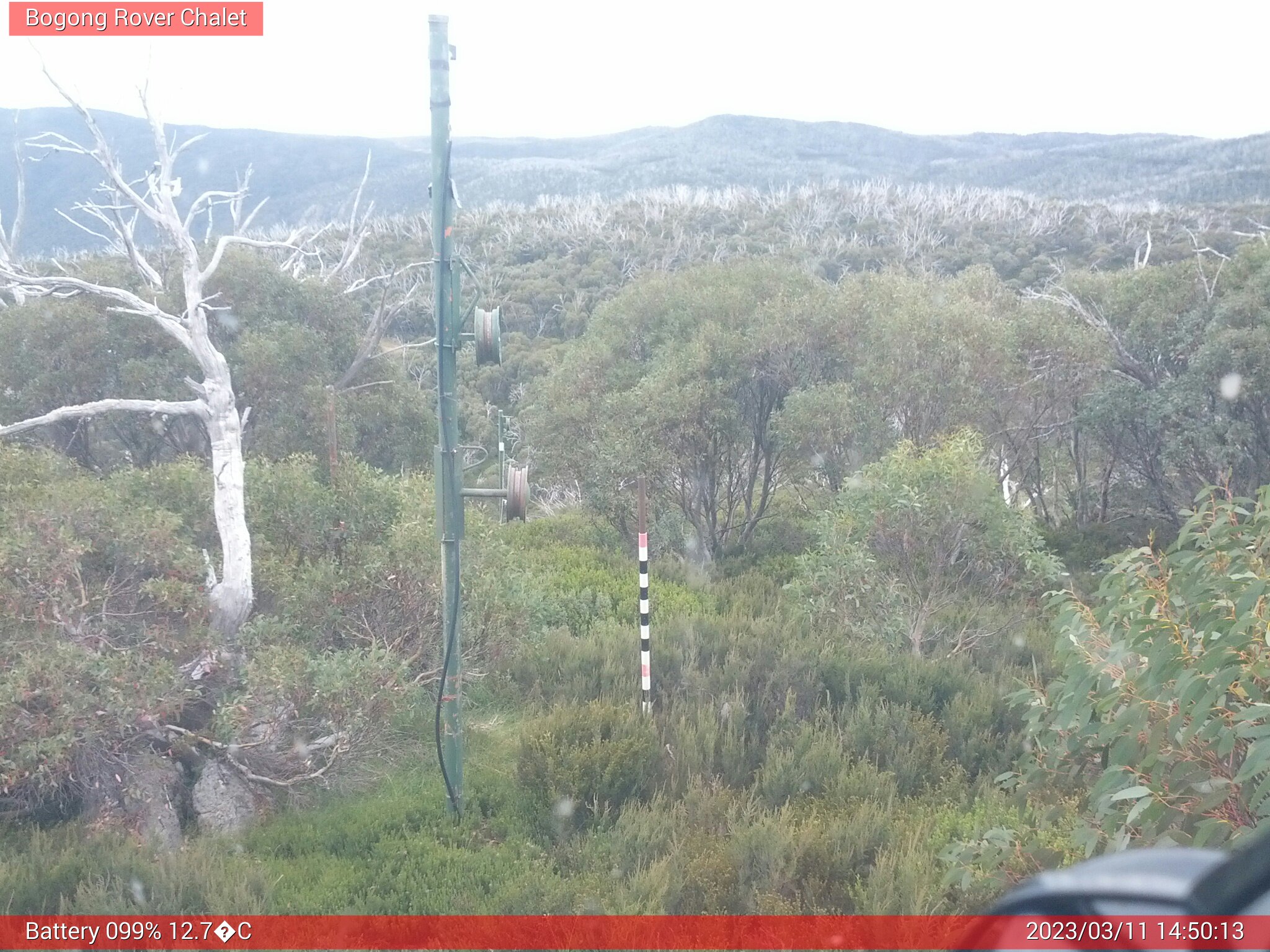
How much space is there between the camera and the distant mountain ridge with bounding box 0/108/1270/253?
62000 mm

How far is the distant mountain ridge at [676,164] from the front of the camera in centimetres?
6200

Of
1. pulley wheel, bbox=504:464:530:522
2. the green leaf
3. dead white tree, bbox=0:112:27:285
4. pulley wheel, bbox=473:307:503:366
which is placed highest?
dead white tree, bbox=0:112:27:285

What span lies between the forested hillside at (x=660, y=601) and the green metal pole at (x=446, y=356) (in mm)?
1219

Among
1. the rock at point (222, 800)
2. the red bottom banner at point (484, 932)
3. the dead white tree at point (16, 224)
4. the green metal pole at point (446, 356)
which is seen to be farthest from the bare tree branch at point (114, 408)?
the dead white tree at point (16, 224)

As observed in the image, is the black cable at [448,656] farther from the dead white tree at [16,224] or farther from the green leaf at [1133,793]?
the dead white tree at [16,224]

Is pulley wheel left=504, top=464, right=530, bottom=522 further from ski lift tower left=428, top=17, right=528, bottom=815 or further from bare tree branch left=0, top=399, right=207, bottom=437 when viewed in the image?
bare tree branch left=0, top=399, right=207, bottom=437

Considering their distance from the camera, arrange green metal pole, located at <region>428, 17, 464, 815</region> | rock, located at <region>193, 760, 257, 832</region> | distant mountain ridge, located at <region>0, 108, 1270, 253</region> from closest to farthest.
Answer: green metal pole, located at <region>428, 17, 464, 815</region>, rock, located at <region>193, 760, 257, 832</region>, distant mountain ridge, located at <region>0, 108, 1270, 253</region>

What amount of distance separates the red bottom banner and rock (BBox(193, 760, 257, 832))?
1.40 meters

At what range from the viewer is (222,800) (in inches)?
240

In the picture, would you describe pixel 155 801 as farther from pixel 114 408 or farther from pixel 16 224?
pixel 16 224

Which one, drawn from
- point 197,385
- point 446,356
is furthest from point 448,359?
point 197,385

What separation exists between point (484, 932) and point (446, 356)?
3191 millimetres

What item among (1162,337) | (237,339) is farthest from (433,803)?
(1162,337)

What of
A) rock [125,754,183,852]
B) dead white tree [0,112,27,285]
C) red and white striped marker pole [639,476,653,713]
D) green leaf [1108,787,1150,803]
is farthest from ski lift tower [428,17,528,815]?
dead white tree [0,112,27,285]
